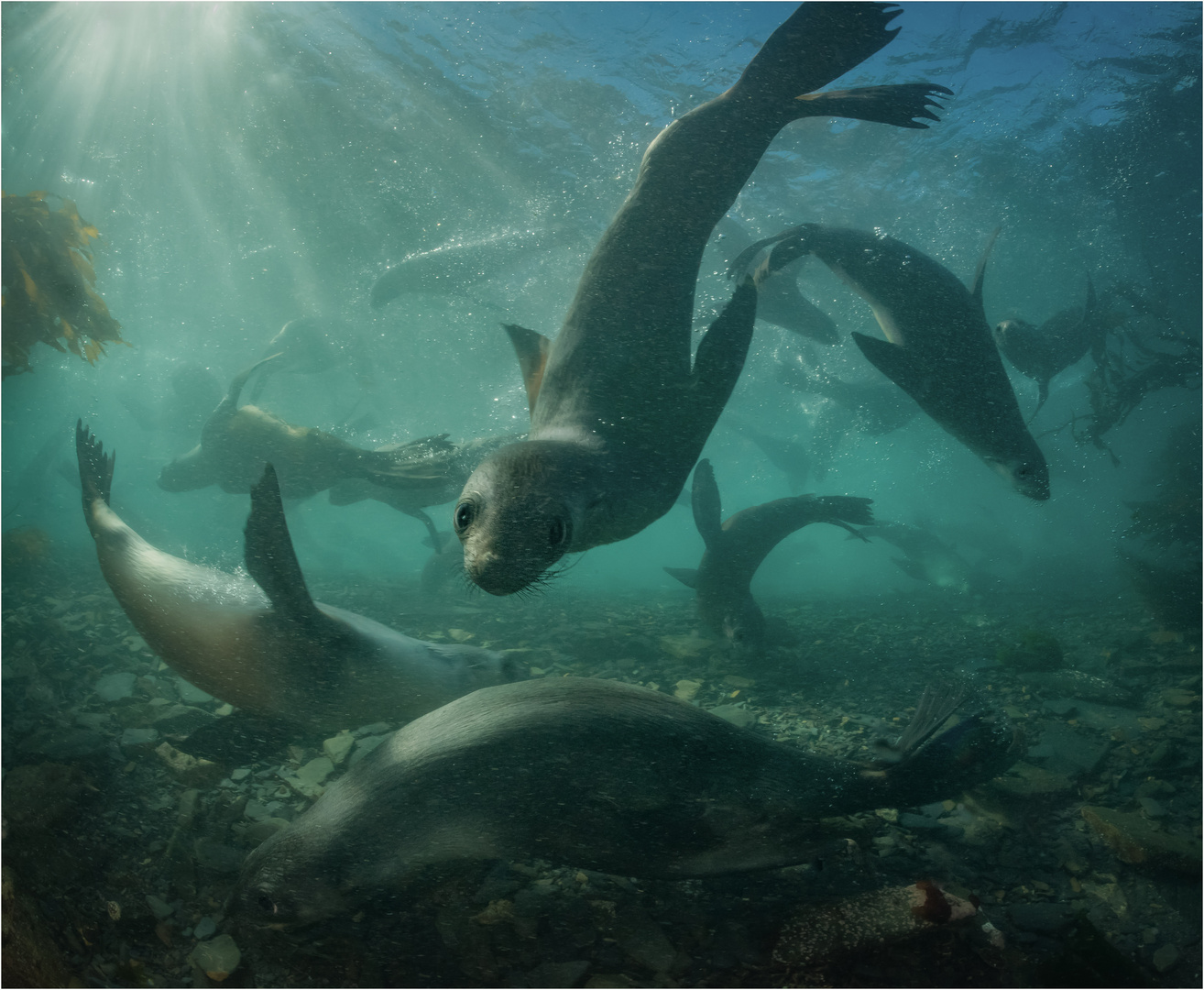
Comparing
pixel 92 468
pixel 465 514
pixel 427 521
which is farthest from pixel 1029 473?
pixel 427 521

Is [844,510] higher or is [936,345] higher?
[936,345]

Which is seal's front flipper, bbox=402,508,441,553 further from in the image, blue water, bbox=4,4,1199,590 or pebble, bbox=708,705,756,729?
pebble, bbox=708,705,756,729

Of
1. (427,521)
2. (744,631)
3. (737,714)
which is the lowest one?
(744,631)

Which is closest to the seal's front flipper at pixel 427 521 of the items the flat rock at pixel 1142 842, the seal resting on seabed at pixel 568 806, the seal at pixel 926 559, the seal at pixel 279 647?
the seal at pixel 279 647

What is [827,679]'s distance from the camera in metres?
3.98

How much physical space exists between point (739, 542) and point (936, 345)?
260 centimetres

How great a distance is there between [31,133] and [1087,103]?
21.0 m

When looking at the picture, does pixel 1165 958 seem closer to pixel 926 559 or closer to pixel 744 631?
pixel 744 631

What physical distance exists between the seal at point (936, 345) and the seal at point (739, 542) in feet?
6.08

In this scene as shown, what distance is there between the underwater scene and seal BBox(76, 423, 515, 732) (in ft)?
0.08

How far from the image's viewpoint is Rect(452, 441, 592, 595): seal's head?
1571mm

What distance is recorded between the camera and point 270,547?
2414mm

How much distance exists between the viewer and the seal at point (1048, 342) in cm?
482

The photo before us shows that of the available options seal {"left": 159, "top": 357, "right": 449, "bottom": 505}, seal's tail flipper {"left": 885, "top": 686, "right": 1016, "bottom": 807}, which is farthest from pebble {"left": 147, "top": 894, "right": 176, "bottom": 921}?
seal {"left": 159, "top": 357, "right": 449, "bottom": 505}
